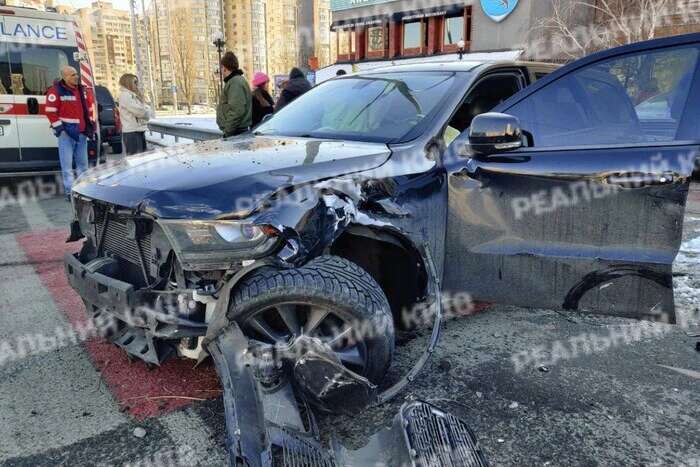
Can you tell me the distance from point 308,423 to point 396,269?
981 mm

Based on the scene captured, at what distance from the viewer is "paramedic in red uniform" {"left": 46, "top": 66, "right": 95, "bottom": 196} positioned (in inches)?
286

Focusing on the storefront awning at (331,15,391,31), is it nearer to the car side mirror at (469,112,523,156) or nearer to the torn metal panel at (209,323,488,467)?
the car side mirror at (469,112,523,156)

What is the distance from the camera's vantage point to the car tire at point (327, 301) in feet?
7.18

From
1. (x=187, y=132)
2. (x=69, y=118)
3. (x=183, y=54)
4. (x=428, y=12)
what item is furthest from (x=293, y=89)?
(x=183, y=54)

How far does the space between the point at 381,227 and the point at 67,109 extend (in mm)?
6411

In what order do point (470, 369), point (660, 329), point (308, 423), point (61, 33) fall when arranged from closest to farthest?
point (308, 423)
point (470, 369)
point (660, 329)
point (61, 33)

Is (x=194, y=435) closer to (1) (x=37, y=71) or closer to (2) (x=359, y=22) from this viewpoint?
(1) (x=37, y=71)

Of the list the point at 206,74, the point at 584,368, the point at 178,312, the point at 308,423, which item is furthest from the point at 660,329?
the point at 206,74

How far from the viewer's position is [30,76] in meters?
7.70

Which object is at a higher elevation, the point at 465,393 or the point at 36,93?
the point at 36,93

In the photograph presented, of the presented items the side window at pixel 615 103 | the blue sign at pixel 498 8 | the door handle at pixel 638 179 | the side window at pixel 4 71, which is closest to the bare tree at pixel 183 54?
the blue sign at pixel 498 8

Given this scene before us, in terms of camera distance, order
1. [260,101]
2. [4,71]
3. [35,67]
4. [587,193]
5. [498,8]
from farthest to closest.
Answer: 1. [498,8]
2. [35,67]
3. [4,71]
4. [260,101]
5. [587,193]

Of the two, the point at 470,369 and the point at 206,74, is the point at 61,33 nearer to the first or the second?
the point at 470,369

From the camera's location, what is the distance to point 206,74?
179 ft
